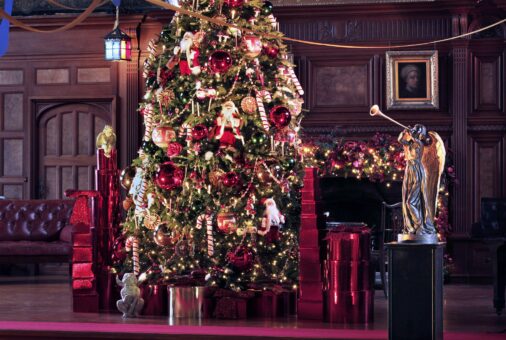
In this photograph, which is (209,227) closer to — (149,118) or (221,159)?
(221,159)

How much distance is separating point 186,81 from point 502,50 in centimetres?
514

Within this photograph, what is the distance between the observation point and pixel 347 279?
7594mm

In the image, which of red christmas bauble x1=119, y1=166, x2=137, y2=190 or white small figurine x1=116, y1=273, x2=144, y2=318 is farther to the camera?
red christmas bauble x1=119, y1=166, x2=137, y2=190

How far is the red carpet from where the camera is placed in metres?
6.73

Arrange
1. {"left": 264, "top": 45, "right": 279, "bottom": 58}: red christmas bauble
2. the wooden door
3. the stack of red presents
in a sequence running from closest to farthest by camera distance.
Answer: the stack of red presents
{"left": 264, "top": 45, "right": 279, "bottom": 58}: red christmas bauble
the wooden door

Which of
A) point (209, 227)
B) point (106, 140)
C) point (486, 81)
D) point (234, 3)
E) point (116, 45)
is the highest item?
point (116, 45)

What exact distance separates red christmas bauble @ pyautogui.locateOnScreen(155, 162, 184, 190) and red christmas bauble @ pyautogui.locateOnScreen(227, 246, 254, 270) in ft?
2.26

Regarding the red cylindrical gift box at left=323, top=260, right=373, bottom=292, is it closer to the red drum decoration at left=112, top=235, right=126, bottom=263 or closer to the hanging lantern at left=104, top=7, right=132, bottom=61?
the red drum decoration at left=112, top=235, right=126, bottom=263

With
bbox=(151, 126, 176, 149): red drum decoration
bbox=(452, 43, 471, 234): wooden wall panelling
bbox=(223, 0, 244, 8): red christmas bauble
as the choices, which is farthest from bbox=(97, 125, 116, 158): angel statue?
bbox=(452, 43, 471, 234): wooden wall panelling

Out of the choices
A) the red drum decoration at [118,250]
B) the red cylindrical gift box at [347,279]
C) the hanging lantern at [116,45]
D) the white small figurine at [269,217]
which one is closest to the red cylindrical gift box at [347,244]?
the red cylindrical gift box at [347,279]

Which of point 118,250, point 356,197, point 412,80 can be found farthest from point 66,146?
point 118,250

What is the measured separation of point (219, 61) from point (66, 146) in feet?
18.3

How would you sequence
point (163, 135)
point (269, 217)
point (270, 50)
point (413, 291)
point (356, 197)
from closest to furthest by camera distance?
point (413, 291) < point (269, 217) < point (163, 135) < point (270, 50) < point (356, 197)

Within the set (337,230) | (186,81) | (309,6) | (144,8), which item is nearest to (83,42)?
(144,8)
